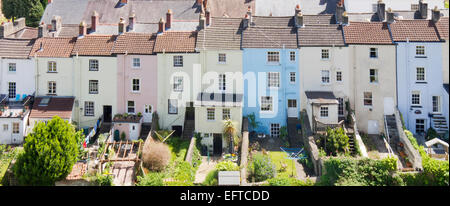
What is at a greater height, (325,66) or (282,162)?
(325,66)

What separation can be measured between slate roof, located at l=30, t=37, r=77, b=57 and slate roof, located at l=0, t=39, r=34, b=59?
30.2 inches

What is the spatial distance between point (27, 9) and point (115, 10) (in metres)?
13.3

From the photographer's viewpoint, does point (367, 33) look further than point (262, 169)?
Yes

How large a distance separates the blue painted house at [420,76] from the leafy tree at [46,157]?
26.0m

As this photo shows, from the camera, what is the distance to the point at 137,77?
38.7 meters

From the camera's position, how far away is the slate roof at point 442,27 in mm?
34931

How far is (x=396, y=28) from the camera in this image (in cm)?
3716

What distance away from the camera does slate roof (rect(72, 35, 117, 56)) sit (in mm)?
38656

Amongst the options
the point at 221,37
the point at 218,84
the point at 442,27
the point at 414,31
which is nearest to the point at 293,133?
the point at 218,84

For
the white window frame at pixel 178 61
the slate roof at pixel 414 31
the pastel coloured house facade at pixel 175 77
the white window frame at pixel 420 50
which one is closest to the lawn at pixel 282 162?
the pastel coloured house facade at pixel 175 77

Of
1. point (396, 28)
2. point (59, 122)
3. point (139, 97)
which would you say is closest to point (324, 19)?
point (396, 28)

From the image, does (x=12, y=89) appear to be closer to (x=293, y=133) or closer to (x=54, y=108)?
(x=54, y=108)

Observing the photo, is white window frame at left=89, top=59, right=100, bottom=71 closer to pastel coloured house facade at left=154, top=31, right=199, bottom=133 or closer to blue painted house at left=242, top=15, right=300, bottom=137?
pastel coloured house facade at left=154, top=31, right=199, bottom=133

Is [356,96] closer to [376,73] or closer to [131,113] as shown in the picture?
[376,73]
